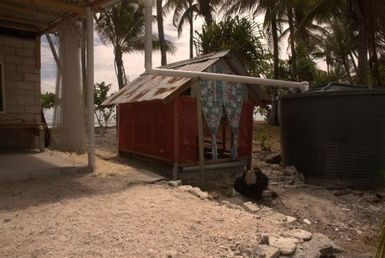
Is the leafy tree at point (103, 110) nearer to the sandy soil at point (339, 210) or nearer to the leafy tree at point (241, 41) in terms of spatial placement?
the leafy tree at point (241, 41)

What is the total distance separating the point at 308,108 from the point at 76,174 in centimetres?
560

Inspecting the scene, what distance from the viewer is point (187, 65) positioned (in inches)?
468

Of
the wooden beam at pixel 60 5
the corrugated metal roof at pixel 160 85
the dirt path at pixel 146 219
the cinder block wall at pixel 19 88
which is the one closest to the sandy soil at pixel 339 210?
the dirt path at pixel 146 219

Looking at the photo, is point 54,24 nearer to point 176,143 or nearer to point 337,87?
point 176,143

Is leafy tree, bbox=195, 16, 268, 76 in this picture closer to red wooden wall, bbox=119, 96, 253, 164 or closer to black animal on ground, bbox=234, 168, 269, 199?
red wooden wall, bbox=119, 96, 253, 164

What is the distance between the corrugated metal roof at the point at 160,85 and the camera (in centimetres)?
1018

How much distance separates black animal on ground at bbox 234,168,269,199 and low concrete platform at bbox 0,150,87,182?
3.21 m

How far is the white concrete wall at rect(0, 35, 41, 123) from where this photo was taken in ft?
35.2

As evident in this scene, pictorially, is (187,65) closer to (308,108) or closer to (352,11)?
(308,108)

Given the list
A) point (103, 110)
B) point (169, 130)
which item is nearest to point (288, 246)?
point (169, 130)

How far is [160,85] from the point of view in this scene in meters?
11.0

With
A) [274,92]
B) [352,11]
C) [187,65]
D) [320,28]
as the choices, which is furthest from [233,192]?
[320,28]

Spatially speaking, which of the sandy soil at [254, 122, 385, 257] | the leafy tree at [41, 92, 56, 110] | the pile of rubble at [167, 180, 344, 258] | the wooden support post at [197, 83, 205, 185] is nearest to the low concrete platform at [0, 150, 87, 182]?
the wooden support post at [197, 83, 205, 185]

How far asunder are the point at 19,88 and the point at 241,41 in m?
8.41
